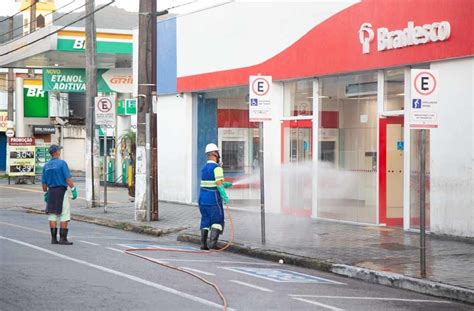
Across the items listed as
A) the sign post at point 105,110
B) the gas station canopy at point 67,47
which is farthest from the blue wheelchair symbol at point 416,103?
the gas station canopy at point 67,47

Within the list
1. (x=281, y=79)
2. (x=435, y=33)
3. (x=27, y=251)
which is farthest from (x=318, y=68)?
(x=27, y=251)

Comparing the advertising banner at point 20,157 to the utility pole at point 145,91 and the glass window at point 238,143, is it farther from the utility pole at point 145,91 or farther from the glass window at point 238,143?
the utility pole at point 145,91

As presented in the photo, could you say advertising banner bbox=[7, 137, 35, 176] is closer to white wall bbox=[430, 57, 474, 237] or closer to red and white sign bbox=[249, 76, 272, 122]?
red and white sign bbox=[249, 76, 272, 122]

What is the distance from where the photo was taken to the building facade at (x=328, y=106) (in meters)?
14.6

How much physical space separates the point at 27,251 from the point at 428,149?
7.59 metres

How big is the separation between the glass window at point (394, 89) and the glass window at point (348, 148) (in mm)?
336

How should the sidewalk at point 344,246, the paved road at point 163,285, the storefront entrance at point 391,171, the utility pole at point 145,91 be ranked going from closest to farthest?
the paved road at point 163,285
the sidewalk at point 344,246
the storefront entrance at point 391,171
the utility pole at point 145,91

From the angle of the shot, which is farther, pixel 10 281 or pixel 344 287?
pixel 344 287

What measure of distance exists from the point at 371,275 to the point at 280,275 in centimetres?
127

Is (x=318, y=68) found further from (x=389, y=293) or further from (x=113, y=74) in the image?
(x=113, y=74)

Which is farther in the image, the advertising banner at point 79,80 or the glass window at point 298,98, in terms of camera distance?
the advertising banner at point 79,80

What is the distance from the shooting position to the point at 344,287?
34.5 ft

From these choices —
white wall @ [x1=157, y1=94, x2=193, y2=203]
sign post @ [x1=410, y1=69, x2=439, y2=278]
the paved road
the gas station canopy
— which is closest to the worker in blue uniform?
the paved road

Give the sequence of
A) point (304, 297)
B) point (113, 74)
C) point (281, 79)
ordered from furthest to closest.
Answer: point (113, 74), point (281, 79), point (304, 297)
